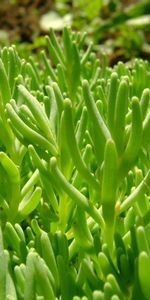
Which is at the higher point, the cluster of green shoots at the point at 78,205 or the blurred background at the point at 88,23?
the blurred background at the point at 88,23

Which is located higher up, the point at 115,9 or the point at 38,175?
the point at 115,9

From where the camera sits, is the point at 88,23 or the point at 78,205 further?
the point at 88,23

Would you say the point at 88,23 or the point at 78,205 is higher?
the point at 88,23

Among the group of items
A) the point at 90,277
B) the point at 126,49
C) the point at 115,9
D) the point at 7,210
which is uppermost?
the point at 115,9

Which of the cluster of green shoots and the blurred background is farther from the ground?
the blurred background

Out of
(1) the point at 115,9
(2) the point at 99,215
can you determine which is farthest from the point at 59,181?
(1) the point at 115,9

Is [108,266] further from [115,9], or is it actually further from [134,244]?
[115,9]

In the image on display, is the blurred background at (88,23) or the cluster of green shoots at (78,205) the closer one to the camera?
the cluster of green shoots at (78,205)

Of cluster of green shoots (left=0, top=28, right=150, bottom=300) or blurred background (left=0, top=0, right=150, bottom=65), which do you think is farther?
blurred background (left=0, top=0, right=150, bottom=65)
